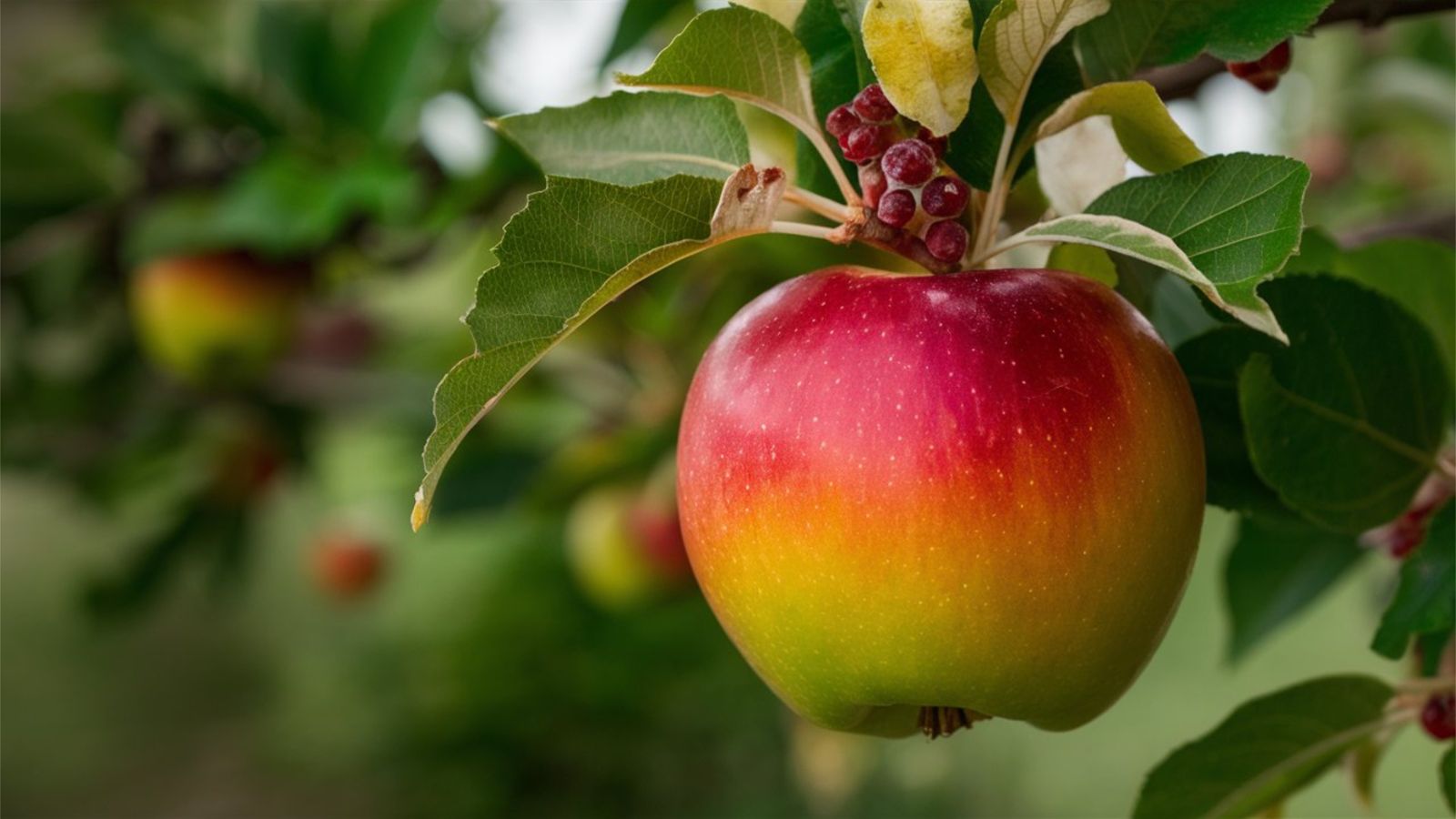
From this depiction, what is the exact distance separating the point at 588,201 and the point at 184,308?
3.02 ft

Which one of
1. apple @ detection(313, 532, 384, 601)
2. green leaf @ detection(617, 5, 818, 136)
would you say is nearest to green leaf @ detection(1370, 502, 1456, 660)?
green leaf @ detection(617, 5, 818, 136)

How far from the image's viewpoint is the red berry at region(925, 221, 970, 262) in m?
0.35

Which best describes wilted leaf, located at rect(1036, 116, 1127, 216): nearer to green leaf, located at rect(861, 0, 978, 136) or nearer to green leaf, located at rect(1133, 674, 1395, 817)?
green leaf, located at rect(861, 0, 978, 136)

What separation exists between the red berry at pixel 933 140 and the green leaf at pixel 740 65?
3cm

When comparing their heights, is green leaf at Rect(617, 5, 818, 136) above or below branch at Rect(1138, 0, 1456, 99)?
below

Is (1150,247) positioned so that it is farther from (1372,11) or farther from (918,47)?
(1372,11)

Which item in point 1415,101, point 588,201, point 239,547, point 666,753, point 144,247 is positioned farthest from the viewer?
point 666,753

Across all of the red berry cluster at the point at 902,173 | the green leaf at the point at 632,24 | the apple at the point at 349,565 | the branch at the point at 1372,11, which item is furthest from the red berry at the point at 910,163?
the apple at the point at 349,565

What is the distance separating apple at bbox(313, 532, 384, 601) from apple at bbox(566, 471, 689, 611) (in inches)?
31.2

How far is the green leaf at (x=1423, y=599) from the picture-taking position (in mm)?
387

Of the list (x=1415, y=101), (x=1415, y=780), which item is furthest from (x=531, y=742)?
(x=1415, y=101)

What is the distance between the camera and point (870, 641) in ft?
1.07

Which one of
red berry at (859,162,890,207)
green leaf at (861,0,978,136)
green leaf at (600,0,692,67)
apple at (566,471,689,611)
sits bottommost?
apple at (566,471,689,611)

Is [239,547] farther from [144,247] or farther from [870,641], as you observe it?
[870,641]
